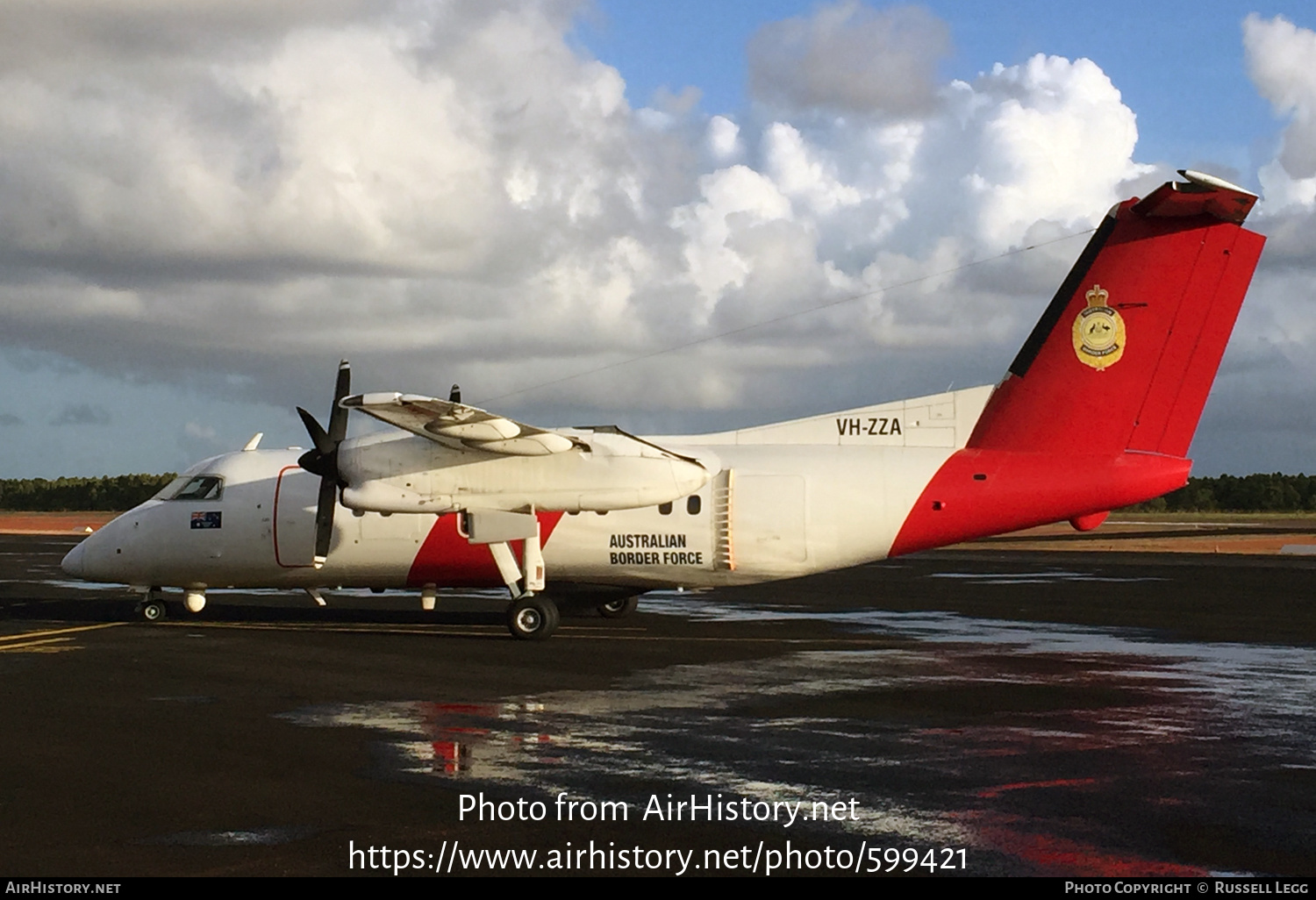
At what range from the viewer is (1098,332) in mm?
19031

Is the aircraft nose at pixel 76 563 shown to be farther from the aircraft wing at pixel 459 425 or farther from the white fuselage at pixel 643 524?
the aircraft wing at pixel 459 425

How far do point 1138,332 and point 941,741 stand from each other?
32.7ft

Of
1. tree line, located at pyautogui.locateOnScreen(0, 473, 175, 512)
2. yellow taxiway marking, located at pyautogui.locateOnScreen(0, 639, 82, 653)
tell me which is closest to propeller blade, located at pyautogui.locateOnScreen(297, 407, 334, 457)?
yellow taxiway marking, located at pyautogui.locateOnScreen(0, 639, 82, 653)

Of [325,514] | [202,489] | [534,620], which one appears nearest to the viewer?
[534,620]

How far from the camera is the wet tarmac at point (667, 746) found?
310 inches

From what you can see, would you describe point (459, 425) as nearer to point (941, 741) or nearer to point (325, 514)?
point (325, 514)

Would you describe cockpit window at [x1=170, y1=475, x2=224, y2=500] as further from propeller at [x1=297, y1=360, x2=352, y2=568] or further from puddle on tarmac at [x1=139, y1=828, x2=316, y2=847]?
puddle on tarmac at [x1=139, y1=828, x2=316, y2=847]

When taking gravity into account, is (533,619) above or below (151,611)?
above

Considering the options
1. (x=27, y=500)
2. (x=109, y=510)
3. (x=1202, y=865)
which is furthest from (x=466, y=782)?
(x=27, y=500)

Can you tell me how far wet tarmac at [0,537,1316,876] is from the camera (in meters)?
7.87

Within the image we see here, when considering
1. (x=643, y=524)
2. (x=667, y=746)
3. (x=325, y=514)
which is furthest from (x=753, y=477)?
(x=667, y=746)

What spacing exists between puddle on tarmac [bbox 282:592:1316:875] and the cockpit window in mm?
10487

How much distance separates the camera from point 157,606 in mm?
23203

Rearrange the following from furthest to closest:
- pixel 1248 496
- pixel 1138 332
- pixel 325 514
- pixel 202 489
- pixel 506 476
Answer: pixel 1248 496 < pixel 202 489 < pixel 325 514 < pixel 506 476 < pixel 1138 332
